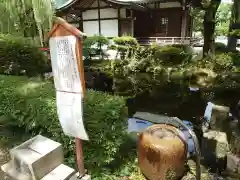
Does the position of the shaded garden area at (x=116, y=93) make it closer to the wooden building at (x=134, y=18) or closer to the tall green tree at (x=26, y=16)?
the tall green tree at (x=26, y=16)

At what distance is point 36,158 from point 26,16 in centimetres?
607

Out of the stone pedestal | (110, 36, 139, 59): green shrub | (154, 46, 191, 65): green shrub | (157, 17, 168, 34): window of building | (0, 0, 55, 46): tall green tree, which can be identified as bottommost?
the stone pedestal

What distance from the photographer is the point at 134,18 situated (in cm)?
1853

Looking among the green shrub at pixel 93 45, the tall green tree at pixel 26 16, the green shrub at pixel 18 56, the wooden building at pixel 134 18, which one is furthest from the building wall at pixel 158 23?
the tall green tree at pixel 26 16

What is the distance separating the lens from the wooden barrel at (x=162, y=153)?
12.6 ft

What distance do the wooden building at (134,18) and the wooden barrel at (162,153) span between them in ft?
49.7

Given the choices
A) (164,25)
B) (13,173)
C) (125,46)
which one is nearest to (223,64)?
(125,46)

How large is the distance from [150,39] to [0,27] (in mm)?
13239

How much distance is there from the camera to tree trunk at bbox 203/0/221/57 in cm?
1086

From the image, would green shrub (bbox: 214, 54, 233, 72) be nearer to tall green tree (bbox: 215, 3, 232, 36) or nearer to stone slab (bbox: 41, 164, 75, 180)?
tall green tree (bbox: 215, 3, 232, 36)

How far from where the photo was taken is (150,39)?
18.7m

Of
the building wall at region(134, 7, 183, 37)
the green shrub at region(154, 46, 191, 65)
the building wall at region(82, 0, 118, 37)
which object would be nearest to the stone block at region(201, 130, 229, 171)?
the green shrub at region(154, 46, 191, 65)

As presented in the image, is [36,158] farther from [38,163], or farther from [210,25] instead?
[210,25]

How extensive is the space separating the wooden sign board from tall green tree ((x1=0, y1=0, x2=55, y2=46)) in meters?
2.79
